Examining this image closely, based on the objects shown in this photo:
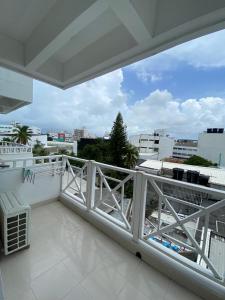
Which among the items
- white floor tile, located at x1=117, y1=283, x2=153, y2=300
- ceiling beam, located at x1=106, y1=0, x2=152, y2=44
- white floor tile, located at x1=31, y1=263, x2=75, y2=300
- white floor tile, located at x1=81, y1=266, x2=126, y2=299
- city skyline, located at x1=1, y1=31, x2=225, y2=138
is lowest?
white floor tile, located at x1=117, y1=283, x2=153, y2=300

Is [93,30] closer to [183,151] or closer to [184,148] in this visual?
[183,151]

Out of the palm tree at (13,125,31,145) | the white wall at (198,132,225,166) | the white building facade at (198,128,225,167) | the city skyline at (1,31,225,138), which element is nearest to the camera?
the city skyline at (1,31,225,138)

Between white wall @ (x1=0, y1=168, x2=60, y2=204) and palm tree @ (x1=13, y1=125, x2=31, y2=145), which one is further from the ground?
palm tree @ (x1=13, y1=125, x2=31, y2=145)

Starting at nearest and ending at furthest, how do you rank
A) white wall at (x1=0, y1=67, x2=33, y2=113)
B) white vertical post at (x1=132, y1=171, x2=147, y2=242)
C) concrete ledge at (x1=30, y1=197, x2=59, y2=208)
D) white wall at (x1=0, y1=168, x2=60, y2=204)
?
white vertical post at (x1=132, y1=171, x2=147, y2=242)
white wall at (x1=0, y1=168, x2=60, y2=204)
concrete ledge at (x1=30, y1=197, x2=59, y2=208)
white wall at (x1=0, y1=67, x2=33, y2=113)

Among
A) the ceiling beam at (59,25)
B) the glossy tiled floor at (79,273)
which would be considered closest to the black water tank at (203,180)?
the glossy tiled floor at (79,273)

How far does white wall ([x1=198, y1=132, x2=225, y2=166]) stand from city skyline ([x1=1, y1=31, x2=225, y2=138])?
333 cm

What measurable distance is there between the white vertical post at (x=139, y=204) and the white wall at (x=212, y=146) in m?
32.0

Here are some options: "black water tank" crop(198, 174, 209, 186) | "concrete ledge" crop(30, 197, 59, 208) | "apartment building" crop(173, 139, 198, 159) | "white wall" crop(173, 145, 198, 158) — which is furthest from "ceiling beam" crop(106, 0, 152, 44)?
"white wall" crop(173, 145, 198, 158)

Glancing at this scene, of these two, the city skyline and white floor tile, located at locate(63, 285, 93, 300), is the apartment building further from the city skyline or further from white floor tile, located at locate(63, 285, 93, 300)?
white floor tile, located at locate(63, 285, 93, 300)

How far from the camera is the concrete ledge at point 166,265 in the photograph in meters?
1.23

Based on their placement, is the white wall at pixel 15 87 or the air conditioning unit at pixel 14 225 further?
the white wall at pixel 15 87

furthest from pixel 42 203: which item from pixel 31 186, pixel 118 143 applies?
pixel 118 143

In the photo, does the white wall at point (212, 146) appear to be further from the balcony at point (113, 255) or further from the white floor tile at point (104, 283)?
the white floor tile at point (104, 283)

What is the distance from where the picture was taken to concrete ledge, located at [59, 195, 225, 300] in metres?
1.23
